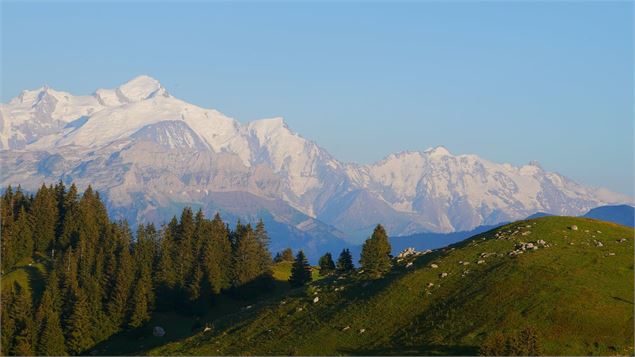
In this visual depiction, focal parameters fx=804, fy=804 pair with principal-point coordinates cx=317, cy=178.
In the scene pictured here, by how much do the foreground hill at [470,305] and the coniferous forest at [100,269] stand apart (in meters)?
30.5

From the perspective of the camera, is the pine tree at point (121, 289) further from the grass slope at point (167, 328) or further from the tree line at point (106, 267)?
the grass slope at point (167, 328)

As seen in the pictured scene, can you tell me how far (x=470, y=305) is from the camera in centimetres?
8619

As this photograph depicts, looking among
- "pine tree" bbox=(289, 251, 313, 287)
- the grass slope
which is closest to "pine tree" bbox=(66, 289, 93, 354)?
the grass slope

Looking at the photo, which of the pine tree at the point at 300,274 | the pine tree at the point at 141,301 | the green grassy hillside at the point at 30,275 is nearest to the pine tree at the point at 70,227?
the green grassy hillside at the point at 30,275

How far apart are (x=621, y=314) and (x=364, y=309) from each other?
2904 cm

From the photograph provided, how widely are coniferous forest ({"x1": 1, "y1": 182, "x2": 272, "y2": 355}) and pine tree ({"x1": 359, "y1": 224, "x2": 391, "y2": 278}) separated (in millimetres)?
39225

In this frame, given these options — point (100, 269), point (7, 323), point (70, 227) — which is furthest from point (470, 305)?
point (70, 227)

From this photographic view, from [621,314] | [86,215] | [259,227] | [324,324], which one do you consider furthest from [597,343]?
[86,215]

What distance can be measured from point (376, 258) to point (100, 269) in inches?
2333

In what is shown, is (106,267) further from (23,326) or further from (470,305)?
(470,305)

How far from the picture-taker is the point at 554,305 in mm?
81812

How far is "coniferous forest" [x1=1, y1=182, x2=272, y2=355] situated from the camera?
126 metres

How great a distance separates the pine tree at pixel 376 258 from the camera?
10894cm

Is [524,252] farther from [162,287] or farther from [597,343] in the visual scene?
[162,287]
